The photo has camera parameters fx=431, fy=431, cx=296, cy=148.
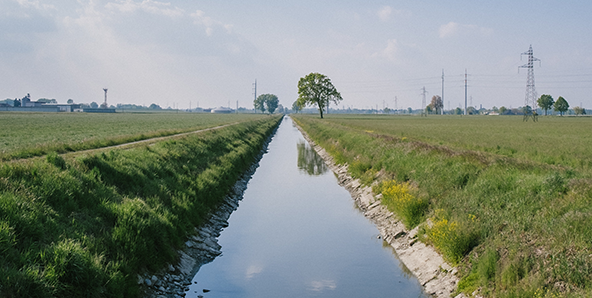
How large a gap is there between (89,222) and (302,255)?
21.0 feet

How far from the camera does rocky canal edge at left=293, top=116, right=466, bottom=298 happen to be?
407 inches

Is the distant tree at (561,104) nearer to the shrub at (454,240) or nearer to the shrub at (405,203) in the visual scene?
the shrub at (405,203)

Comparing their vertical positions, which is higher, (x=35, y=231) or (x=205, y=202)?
(x=35, y=231)

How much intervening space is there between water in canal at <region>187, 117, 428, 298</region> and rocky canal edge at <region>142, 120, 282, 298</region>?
0.73 ft

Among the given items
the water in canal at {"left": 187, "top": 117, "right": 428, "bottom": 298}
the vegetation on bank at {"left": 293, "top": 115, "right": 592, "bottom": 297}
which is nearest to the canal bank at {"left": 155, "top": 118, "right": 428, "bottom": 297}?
the water in canal at {"left": 187, "top": 117, "right": 428, "bottom": 298}

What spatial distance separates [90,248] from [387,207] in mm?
11617

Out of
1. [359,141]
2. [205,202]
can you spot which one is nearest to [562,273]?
[205,202]

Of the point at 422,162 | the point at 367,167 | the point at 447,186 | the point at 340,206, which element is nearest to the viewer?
the point at 447,186

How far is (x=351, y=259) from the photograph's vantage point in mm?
13172

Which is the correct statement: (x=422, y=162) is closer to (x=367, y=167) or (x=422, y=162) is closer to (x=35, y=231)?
(x=367, y=167)

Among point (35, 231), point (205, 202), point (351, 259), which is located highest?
point (35, 231)

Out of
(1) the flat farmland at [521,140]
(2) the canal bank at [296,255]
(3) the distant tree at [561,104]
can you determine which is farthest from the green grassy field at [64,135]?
(3) the distant tree at [561,104]

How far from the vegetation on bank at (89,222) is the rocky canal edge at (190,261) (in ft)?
0.90

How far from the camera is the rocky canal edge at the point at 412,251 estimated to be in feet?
33.9
